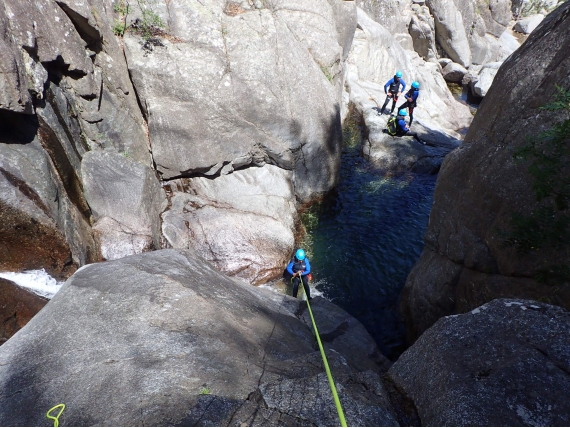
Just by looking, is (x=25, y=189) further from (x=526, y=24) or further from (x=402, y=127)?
(x=526, y=24)

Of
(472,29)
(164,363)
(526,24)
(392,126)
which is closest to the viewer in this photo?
(164,363)

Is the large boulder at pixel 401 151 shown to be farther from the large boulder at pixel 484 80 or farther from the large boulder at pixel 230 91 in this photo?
the large boulder at pixel 484 80

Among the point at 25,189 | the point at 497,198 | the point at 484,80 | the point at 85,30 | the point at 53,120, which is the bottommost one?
the point at 25,189

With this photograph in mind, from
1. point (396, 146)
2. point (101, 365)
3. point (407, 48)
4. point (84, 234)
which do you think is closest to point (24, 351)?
point (101, 365)

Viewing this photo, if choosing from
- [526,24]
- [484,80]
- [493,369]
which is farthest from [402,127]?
[526,24]

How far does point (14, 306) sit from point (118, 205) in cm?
363

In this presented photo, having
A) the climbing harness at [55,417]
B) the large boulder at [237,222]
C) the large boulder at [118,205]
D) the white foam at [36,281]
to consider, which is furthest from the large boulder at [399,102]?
the climbing harness at [55,417]

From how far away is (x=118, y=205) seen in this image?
10.1 metres

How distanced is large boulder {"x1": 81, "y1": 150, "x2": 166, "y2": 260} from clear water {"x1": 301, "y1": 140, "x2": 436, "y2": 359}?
5945mm

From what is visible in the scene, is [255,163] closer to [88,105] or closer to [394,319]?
[88,105]

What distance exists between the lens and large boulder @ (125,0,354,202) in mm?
12117

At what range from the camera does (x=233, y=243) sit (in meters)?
11.8

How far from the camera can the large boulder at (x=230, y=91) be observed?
12117 millimetres

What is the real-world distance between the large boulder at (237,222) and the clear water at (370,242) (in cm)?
160
